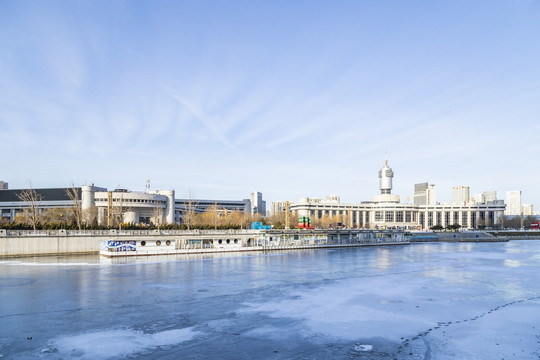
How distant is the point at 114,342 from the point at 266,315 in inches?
447

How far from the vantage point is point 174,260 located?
71.2 metres

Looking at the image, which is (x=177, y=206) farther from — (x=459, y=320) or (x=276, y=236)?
(x=459, y=320)

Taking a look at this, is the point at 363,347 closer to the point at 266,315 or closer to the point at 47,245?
the point at 266,315

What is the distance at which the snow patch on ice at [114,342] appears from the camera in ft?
76.0

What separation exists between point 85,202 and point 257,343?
424 feet

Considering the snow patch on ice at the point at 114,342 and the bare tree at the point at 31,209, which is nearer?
the snow patch on ice at the point at 114,342

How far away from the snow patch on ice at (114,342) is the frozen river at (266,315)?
62 millimetres

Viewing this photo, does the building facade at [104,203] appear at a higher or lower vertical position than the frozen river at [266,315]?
higher

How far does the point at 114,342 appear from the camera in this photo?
25.0m

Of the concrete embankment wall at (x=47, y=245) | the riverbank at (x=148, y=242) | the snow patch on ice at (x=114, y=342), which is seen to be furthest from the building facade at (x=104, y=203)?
the snow patch on ice at (x=114, y=342)

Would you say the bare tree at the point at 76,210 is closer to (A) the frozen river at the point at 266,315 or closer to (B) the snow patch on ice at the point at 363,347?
(A) the frozen river at the point at 266,315

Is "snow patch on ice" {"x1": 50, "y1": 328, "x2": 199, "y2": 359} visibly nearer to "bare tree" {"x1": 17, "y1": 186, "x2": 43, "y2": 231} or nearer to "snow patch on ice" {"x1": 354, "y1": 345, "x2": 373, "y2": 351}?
"snow patch on ice" {"x1": 354, "y1": 345, "x2": 373, "y2": 351}

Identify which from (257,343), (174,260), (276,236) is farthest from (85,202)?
(257,343)

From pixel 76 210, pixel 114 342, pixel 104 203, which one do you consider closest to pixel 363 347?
pixel 114 342
